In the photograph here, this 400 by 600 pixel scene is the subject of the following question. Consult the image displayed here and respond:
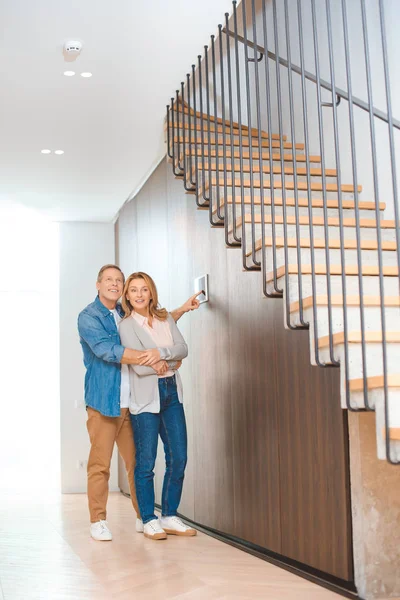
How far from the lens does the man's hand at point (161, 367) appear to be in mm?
4168

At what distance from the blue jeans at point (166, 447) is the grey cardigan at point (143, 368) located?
0.18 feet

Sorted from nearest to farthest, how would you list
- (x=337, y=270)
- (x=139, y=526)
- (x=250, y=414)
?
1. (x=337, y=270)
2. (x=250, y=414)
3. (x=139, y=526)

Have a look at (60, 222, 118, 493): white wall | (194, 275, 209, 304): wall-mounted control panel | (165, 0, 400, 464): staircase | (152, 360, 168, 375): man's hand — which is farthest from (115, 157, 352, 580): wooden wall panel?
(60, 222, 118, 493): white wall

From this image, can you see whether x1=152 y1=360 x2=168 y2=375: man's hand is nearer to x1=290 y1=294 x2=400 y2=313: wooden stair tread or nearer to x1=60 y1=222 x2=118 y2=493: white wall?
x1=290 y1=294 x2=400 y2=313: wooden stair tread

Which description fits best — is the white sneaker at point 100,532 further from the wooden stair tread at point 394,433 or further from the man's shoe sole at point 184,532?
the wooden stair tread at point 394,433

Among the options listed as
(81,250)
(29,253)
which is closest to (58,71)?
(81,250)

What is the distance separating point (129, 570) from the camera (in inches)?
136

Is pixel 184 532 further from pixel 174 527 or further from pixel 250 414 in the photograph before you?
pixel 250 414

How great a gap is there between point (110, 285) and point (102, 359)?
1.56ft

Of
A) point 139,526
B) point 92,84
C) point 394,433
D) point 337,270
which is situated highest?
point 92,84

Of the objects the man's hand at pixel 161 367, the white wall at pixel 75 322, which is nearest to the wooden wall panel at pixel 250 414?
the man's hand at pixel 161 367

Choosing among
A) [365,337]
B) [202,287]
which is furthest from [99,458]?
[365,337]

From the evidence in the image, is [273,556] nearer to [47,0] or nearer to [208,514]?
[208,514]

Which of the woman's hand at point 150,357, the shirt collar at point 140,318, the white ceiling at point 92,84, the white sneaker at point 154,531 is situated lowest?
the white sneaker at point 154,531
